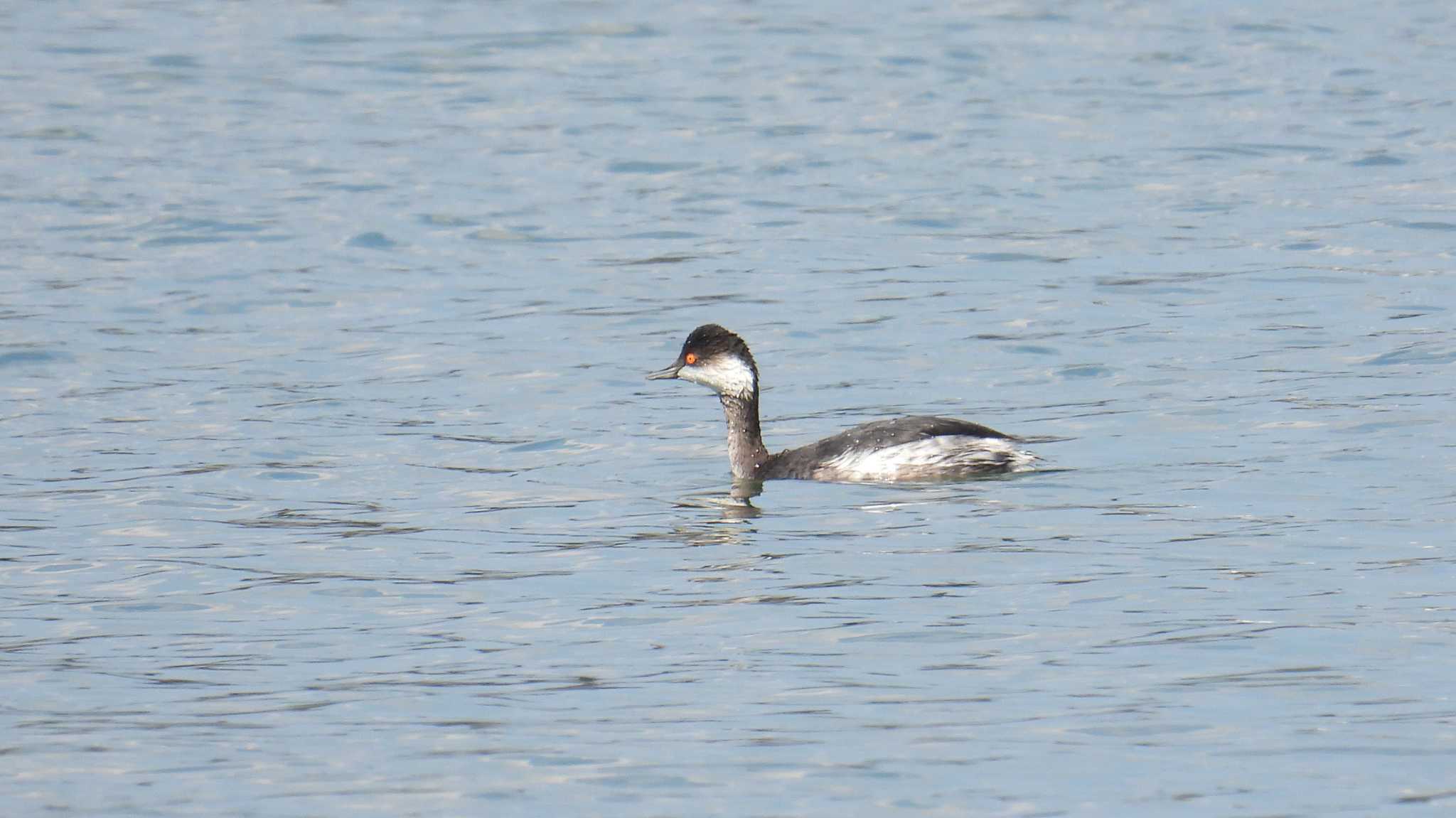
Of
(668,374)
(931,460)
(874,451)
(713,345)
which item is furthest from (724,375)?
(931,460)

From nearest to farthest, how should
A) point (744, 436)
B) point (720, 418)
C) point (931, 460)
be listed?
point (931, 460)
point (744, 436)
point (720, 418)

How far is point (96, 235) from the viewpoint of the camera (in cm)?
1989

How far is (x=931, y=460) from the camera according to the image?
1196 cm

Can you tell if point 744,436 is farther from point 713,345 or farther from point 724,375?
point 713,345

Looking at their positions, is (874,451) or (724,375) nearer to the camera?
(874,451)

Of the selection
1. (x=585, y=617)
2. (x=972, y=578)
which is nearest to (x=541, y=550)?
(x=585, y=617)

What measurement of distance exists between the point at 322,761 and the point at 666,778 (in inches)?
42.8

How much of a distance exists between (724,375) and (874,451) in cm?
130

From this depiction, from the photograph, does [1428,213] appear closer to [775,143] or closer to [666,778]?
[775,143]

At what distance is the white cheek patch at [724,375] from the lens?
12914 mm

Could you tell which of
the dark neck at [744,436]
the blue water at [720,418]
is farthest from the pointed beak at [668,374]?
the blue water at [720,418]

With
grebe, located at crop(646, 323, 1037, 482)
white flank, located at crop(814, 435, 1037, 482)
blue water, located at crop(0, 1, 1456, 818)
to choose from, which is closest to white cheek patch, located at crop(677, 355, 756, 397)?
grebe, located at crop(646, 323, 1037, 482)

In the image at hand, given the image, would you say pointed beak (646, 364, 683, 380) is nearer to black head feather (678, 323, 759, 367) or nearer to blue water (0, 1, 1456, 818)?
black head feather (678, 323, 759, 367)

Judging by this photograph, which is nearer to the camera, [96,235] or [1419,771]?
[1419,771]
